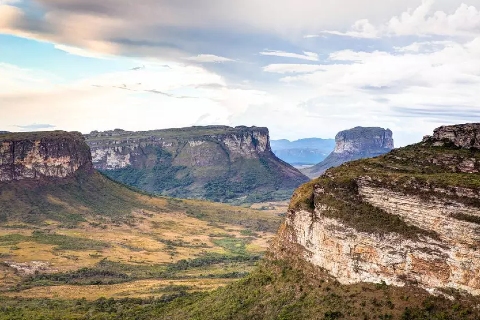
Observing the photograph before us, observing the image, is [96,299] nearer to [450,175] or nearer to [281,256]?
[281,256]

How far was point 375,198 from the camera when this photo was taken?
70.0 meters

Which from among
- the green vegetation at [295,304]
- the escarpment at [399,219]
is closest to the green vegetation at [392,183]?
the escarpment at [399,219]

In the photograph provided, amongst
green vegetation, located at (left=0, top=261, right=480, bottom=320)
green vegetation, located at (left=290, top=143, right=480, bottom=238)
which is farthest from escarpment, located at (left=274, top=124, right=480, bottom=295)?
green vegetation, located at (left=0, top=261, right=480, bottom=320)

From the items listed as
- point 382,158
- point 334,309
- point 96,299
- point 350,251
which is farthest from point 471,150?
point 96,299

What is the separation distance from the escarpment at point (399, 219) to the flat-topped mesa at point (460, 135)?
170 millimetres

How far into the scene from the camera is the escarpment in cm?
6031

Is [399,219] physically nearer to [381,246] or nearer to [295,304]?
[381,246]

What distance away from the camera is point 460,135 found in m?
83.9

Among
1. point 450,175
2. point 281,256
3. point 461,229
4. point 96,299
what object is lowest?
point 96,299

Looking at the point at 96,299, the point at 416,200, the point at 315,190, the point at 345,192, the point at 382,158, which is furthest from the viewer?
the point at 96,299

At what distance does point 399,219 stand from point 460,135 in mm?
26840

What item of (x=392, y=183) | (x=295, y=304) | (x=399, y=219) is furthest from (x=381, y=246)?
(x=295, y=304)

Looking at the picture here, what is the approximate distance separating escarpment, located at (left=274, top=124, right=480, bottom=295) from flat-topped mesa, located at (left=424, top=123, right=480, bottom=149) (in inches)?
6.7

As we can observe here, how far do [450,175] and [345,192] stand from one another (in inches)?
585
